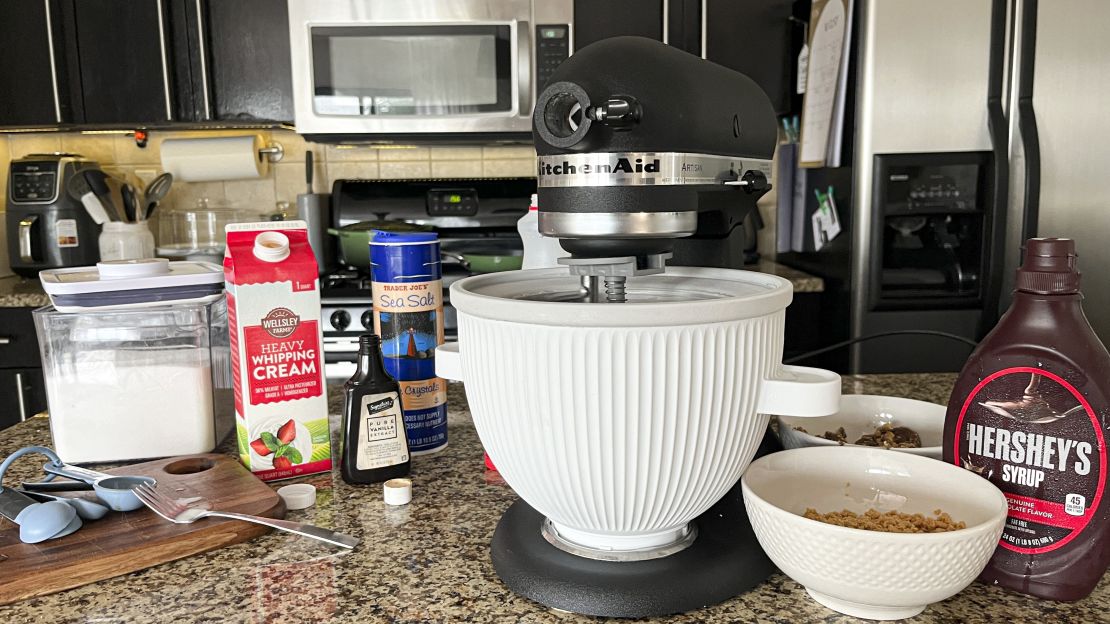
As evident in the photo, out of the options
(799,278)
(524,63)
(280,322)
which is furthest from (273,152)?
(280,322)

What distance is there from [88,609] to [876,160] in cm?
192

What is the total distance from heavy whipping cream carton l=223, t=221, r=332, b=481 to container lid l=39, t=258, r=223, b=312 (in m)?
0.10

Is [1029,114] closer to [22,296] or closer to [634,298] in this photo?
[634,298]

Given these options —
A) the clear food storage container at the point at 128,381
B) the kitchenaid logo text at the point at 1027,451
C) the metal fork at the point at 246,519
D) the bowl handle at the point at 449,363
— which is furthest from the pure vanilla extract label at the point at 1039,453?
the clear food storage container at the point at 128,381

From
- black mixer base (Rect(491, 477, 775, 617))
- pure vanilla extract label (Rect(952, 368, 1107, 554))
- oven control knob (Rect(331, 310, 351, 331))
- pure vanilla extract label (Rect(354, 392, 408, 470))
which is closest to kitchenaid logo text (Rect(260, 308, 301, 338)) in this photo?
pure vanilla extract label (Rect(354, 392, 408, 470))

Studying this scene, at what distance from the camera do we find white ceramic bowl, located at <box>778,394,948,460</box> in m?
0.80

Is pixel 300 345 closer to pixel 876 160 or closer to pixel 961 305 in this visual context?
pixel 876 160

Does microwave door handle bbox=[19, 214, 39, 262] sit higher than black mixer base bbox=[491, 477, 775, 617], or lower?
higher

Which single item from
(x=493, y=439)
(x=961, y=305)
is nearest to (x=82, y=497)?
(x=493, y=439)

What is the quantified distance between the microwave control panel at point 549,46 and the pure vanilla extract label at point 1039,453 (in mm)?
1896

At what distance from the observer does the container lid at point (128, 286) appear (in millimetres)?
855

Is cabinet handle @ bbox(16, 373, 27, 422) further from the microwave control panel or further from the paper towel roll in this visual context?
the microwave control panel

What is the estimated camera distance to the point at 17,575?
0.60 metres

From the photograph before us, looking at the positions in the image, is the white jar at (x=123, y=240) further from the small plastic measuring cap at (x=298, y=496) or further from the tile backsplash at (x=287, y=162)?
the small plastic measuring cap at (x=298, y=496)
